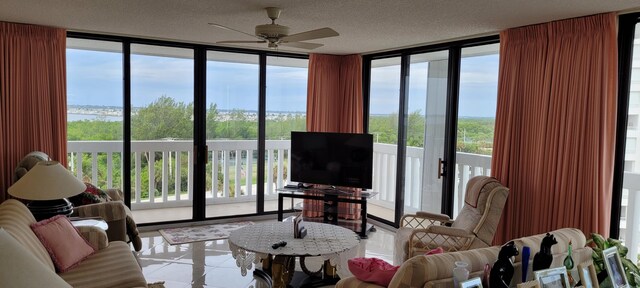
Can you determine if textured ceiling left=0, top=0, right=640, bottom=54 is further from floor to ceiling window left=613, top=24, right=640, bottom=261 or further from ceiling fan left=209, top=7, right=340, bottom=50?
floor to ceiling window left=613, top=24, right=640, bottom=261

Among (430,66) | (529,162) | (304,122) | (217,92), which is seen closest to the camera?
(529,162)

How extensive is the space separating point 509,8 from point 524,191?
1.66m

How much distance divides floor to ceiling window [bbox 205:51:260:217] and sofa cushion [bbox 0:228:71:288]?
402 centimetres

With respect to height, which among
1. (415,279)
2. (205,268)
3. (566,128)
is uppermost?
(566,128)

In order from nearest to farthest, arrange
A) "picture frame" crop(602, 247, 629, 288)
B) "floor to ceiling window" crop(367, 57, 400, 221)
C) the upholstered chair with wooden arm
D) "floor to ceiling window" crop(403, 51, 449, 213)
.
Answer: "picture frame" crop(602, 247, 629, 288) → the upholstered chair with wooden arm → "floor to ceiling window" crop(403, 51, 449, 213) → "floor to ceiling window" crop(367, 57, 400, 221)

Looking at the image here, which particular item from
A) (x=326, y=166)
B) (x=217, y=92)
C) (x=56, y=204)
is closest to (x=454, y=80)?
(x=326, y=166)

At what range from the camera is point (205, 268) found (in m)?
4.43

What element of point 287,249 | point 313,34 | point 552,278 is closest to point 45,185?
point 287,249

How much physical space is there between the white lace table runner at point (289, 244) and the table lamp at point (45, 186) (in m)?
1.26

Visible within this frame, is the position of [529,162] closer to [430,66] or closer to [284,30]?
[430,66]

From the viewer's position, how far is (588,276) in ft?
8.13

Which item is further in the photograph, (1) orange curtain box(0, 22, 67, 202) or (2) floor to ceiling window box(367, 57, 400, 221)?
(2) floor to ceiling window box(367, 57, 400, 221)

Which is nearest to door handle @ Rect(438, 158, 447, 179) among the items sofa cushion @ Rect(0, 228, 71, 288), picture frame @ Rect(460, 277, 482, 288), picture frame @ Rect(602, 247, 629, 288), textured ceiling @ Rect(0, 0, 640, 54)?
textured ceiling @ Rect(0, 0, 640, 54)

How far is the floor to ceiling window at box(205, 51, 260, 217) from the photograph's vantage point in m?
6.10
